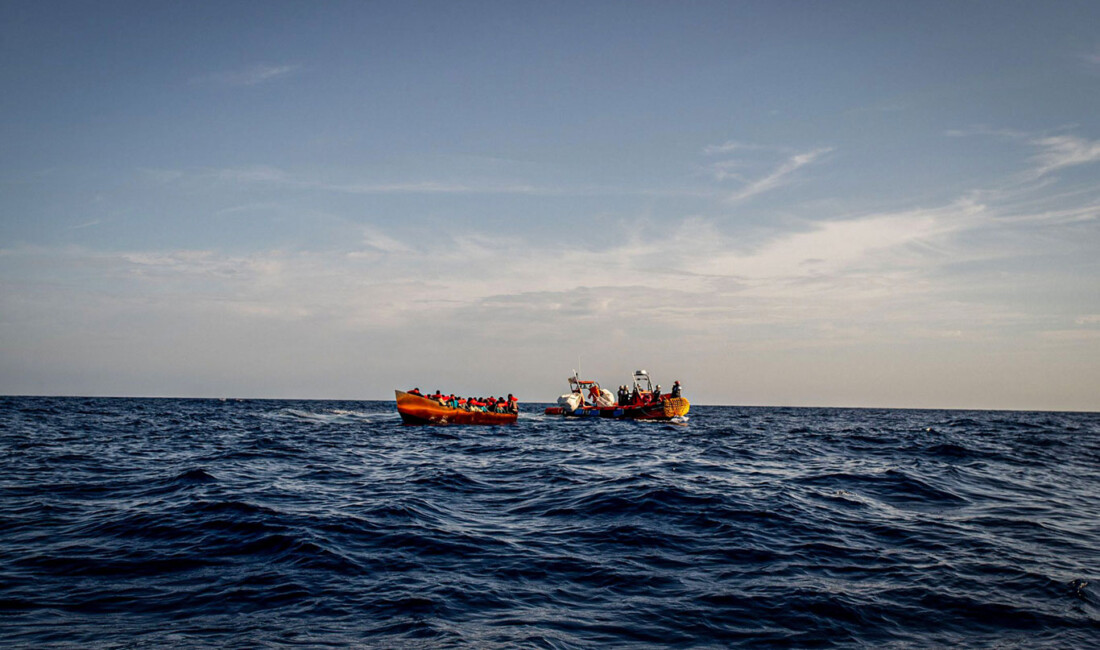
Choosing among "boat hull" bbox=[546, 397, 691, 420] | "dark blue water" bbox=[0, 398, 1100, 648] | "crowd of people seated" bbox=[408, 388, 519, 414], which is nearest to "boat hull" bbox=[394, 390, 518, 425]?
"crowd of people seated" bbox=[408, 388, 519, 414]

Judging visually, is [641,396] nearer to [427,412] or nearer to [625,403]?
[625,403]

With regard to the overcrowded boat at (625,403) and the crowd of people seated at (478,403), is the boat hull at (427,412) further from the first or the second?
the overcrowded boat at (625,403)

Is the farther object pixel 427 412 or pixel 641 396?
pixel 641 396

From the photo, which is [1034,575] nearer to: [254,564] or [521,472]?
[254,564]

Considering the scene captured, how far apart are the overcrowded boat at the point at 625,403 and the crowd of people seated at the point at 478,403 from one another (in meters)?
13.6

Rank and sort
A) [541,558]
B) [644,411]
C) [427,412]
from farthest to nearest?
[644,411] < [427,412] < [541,558]

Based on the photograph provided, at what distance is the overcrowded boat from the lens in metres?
55.8

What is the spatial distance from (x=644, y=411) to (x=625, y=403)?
4.87m

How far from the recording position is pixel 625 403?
200ft

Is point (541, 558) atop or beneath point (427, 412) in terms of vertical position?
beneath

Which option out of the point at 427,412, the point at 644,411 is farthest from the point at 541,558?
the point at 644,411

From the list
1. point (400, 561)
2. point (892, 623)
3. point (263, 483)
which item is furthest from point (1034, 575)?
point (263, 483)

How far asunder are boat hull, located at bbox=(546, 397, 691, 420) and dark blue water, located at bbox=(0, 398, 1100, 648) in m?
37.0

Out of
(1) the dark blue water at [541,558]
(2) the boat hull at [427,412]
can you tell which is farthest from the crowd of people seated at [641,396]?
(1) the dark blue water at [541,558]
